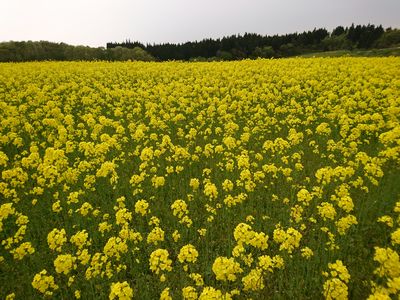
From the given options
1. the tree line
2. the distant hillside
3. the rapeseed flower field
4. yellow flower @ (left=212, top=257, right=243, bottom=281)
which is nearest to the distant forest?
the distant hillside

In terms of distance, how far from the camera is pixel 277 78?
19344 millimetres

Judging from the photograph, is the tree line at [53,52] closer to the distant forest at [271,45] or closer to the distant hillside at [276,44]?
the distant forest at [271,45]

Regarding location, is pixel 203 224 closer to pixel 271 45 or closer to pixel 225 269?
pixel 225 269

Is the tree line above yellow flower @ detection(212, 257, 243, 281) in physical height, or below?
below

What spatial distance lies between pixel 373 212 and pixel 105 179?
6.33m

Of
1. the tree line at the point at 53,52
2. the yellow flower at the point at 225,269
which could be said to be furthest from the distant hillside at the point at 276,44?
the yellow flower at the point at 225,269

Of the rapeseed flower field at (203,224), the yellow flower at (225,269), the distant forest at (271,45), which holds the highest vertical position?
the yellow flower at (225,269)

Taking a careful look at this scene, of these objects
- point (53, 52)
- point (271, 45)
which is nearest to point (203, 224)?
point (53, 52)

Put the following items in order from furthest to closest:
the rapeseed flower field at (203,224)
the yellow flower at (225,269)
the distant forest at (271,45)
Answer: the distant forest at (271,45) < the rapeseed flower field at (203,224) < the yellow flower at (225,269)

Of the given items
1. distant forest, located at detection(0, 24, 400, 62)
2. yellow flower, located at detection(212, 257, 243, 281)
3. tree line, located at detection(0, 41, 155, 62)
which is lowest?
distant forest, located at detection(0, 24, 400, 62)

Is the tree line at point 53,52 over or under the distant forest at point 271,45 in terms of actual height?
over

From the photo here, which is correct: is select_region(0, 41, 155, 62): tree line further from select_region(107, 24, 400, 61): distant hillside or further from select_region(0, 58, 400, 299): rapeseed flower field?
select_region(0, 58, 400, 299): rapeseed flower field

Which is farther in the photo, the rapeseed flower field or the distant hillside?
the distant hillside

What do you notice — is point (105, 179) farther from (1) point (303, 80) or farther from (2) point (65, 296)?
(1) point (303, 80)
